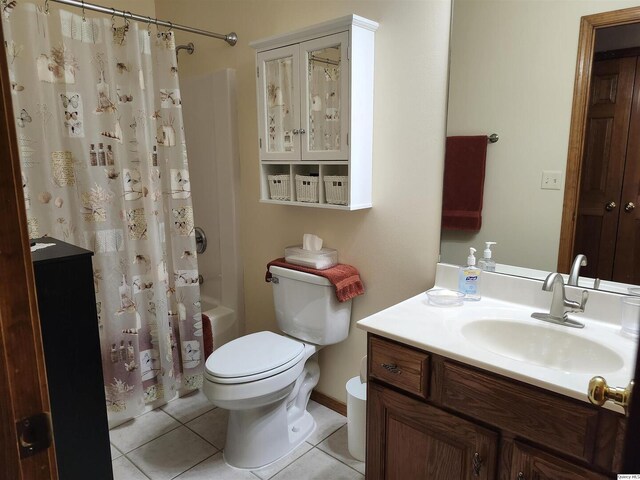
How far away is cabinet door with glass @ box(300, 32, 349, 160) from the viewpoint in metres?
1.82

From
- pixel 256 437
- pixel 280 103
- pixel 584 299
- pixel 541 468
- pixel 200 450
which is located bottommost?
pixel 200 450

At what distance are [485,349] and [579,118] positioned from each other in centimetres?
83

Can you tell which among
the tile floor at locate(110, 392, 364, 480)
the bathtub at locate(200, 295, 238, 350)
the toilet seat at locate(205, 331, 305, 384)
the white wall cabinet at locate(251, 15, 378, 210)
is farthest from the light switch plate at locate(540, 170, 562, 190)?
the bathtub at locate(200, 295, 238, 350)

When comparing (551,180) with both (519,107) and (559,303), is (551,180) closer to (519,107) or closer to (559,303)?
(519,107)

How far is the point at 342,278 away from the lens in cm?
204

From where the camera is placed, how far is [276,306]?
225cm

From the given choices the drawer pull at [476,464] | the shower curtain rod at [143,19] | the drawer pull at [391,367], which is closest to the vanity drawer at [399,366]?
the drawer pull at [391,367]

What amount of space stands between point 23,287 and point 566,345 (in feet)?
4.72

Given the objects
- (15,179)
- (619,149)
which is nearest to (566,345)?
(619,149)

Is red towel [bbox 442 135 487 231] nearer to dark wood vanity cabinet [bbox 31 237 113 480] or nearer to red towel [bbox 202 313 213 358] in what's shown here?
dark wood vanity cabinet [bbox 31 237 113 480]

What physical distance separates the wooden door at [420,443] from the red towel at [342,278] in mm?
578

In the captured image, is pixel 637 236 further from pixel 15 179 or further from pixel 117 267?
pixel 117 267

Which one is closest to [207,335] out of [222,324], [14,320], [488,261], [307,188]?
[222,324]

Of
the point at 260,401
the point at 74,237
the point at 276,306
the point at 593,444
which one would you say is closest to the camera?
the point at 593,444
